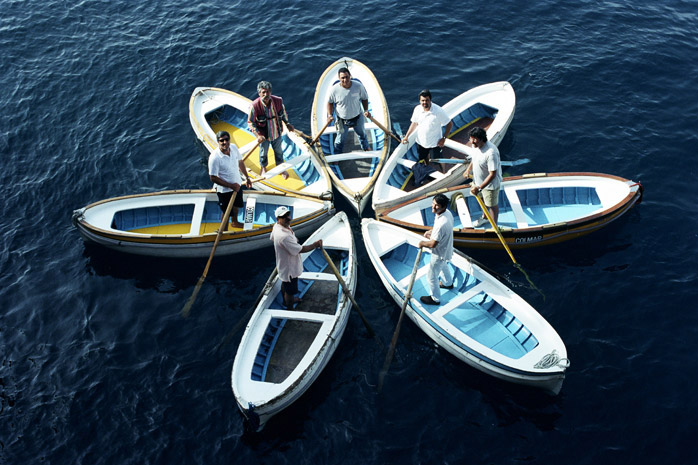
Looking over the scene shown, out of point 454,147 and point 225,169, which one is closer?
point 225,169

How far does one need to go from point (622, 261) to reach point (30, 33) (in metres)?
29.9

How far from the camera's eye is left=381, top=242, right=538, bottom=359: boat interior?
1420 cm

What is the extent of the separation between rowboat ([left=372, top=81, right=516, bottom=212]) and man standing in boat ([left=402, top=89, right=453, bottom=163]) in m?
0.42

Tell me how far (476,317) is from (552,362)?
253 centimetres

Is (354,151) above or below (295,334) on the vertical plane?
above

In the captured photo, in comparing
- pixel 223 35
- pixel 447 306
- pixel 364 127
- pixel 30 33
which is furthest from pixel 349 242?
pixel 30 33

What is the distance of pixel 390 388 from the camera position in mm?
14188

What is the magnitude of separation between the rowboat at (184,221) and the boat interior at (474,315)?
12.3 feet

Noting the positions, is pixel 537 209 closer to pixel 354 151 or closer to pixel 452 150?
pixel 452 150

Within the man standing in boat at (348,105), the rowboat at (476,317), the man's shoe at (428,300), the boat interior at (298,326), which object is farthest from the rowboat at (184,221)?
the man's shoe at (428,300)

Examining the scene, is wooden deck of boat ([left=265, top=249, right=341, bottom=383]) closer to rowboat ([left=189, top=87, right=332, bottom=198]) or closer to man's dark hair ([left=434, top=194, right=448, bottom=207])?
rowboat ([left=189, top=87, right=332, bottom=198])

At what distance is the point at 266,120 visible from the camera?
18172 millimetres

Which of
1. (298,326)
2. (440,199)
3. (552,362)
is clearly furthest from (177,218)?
(552,362)

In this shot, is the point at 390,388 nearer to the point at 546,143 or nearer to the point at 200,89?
the point at 546,143
